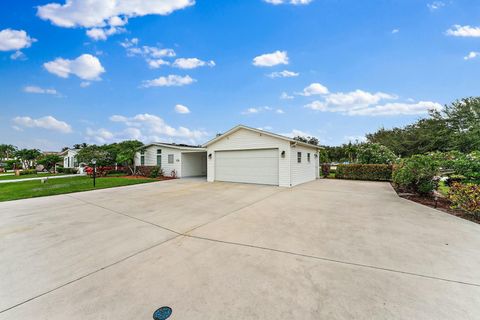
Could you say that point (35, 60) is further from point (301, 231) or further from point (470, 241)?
point (470, 241)

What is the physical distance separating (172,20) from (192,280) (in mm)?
13727

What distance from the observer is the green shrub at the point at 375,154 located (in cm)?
1545

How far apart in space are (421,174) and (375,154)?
9.57 m

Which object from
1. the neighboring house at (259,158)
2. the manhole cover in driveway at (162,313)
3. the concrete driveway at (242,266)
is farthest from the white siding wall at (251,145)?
the manhole cover in driveway at (162,313)

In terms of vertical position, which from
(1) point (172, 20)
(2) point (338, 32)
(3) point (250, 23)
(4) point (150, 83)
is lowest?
(4) point (150, 83)

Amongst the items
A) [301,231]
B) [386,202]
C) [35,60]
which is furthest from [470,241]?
[35,60]

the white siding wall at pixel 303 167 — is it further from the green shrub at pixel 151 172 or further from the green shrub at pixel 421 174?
the green shrub at pixel 151 172

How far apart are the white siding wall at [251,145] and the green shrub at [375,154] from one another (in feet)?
31.9

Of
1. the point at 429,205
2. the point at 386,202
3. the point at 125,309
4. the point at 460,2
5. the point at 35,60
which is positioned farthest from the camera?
the point at 35,60

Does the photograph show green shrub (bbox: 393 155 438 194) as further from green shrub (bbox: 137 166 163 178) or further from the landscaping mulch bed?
green shrub (bbox: 137 166 163 178)

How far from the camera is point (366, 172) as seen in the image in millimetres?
14430

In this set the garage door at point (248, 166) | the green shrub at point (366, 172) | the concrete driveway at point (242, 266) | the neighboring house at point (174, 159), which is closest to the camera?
the concrete driveway at point (242, 266)

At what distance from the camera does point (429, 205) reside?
21.5 ft

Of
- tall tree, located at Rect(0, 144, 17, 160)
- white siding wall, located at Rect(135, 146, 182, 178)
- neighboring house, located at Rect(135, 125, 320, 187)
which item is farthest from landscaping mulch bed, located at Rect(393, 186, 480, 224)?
tall tree, located at Rect(0, 144, 17, 160)
